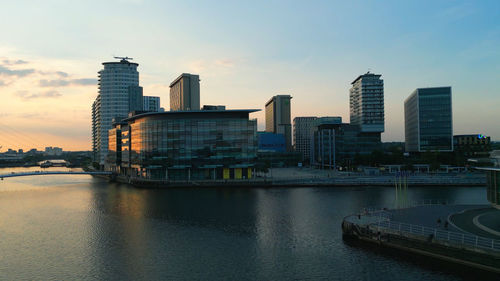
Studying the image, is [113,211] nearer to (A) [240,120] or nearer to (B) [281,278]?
(B) [281,278]

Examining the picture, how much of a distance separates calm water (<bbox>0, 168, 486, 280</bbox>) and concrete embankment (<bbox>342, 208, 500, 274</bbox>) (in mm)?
2201

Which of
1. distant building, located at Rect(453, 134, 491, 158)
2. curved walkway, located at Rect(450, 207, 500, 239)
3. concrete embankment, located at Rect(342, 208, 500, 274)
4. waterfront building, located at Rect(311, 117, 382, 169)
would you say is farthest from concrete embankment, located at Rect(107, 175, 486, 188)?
distant building, located at Rect(453, 134, 491, 158)

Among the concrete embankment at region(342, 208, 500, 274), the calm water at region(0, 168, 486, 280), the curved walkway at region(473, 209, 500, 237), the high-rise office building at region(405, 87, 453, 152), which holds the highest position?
the high-rise office building at region(405, 87, 453, 152)

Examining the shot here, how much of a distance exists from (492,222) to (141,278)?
3921cm

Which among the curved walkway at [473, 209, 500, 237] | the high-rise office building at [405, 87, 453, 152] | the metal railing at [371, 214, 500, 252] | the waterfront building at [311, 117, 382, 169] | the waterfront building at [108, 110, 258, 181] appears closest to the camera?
the metal railing at [371, 214, 500, 252]

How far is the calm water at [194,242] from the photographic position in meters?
35.6

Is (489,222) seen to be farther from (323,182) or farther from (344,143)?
(344,143)

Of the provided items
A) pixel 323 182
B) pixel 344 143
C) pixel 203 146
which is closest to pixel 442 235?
pixel 323 182

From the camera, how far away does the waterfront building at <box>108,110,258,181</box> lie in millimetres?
118938

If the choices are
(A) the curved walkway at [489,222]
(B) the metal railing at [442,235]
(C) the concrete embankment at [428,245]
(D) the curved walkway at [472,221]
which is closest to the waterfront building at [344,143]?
(D) the curved walkway at [472,221]

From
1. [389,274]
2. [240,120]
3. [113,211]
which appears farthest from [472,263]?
[240,120]

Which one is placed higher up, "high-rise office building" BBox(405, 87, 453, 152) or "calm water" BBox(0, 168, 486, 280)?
"high-rise office building" BBox(405, 87, 453, 152)

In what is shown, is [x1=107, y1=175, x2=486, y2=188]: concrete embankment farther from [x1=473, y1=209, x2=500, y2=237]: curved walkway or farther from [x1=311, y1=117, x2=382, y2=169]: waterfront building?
[x1=311, y1=117, x2=382, y2=169]: waterfront building

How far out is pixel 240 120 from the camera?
120m
